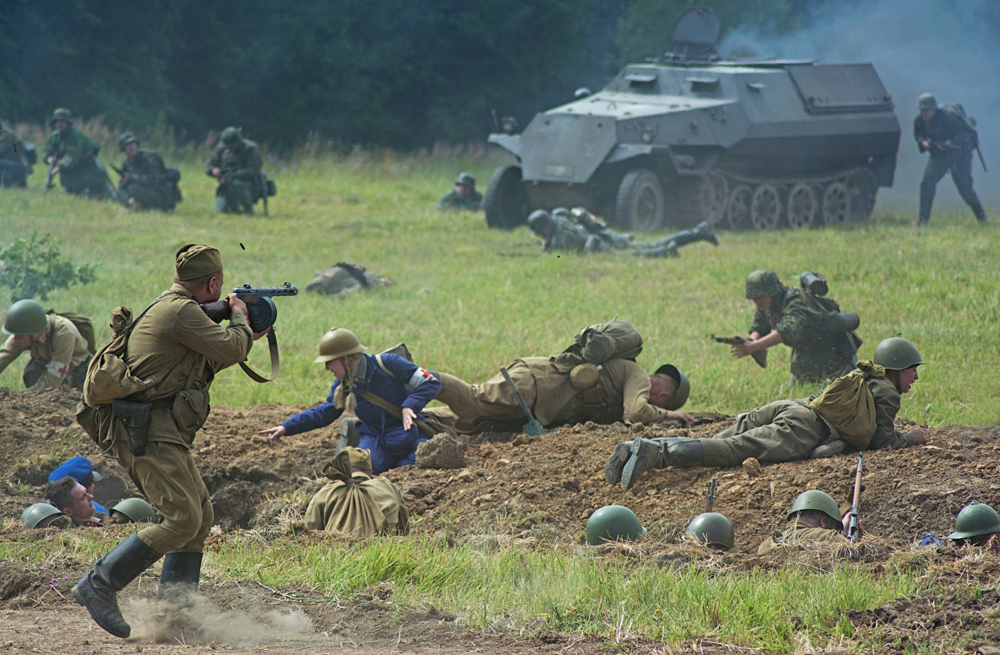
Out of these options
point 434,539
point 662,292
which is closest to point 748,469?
point 434,539

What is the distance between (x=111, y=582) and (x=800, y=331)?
590cm

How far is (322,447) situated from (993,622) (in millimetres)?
4810

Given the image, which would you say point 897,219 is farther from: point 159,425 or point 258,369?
point 159,425

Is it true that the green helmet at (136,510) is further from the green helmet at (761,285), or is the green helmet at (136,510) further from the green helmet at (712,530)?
the green helmet at (761,285)

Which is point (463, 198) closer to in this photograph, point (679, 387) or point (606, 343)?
point (679, 387)

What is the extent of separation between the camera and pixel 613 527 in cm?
584

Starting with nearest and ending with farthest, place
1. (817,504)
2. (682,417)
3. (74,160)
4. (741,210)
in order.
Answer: (817,504)
(682,417)
(741,210)
(74,160)

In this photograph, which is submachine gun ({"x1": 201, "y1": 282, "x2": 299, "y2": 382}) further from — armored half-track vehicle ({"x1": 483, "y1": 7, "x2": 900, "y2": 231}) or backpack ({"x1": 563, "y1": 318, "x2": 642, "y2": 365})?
armored half-track vehicle ({"x1": 483, "y1": 7, "x2": 900, "y2": 231})

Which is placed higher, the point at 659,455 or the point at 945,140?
the point at 945,140

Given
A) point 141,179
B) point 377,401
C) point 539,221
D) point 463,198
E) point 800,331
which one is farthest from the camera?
point 463,198

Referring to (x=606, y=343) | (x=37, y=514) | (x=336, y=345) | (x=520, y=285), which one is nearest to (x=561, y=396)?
(x=606, y=343)

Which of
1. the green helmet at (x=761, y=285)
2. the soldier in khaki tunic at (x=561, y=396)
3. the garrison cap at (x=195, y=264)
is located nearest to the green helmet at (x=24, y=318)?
the soldier in khaki tunic at (x=561, y=396)

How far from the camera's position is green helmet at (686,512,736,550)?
571 cm

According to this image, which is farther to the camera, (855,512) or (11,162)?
(11,162)
